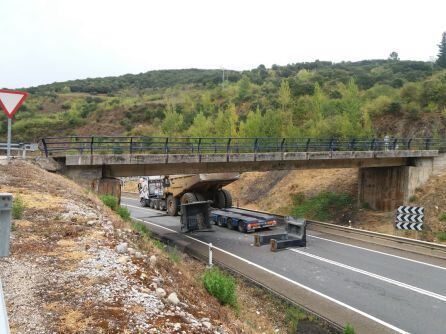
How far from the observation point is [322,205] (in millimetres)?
29875

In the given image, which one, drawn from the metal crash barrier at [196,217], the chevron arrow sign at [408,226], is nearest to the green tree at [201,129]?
the metal crash barrier at [196,217]

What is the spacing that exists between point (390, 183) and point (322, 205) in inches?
204

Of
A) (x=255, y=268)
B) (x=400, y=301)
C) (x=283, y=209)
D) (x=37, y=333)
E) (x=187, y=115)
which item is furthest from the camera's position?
(x=187, y=115)

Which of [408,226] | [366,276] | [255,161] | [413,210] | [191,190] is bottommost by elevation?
[366,276]

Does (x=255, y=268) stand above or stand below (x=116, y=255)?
below

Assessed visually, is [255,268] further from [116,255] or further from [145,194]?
[145,194]

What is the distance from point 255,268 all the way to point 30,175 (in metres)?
8.79

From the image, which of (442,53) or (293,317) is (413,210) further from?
(442,53)

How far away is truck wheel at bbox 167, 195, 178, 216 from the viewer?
2912 centimetres

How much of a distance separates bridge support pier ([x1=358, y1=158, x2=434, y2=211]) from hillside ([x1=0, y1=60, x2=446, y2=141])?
9.03m

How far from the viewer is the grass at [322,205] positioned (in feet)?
95.3

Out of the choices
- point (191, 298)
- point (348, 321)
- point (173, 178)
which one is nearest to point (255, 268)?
point (348, 321)

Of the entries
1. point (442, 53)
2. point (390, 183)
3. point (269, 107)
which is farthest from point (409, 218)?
point (442, 53)

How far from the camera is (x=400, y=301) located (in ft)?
36.8
